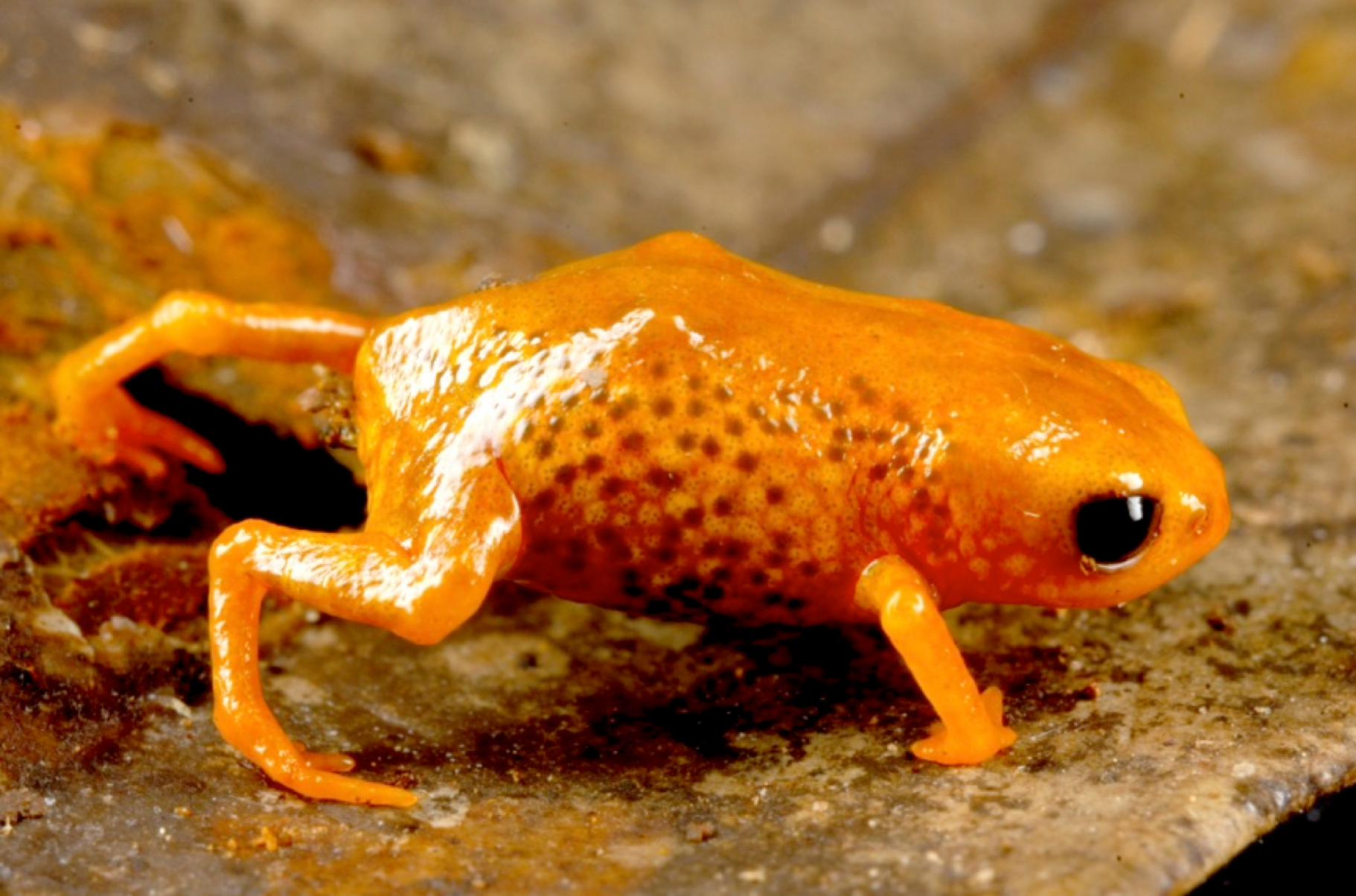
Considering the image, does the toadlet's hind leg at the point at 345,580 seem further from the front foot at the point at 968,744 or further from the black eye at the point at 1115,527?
the black eye at the point at 1115,527

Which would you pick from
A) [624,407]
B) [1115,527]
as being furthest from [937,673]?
[624,407]

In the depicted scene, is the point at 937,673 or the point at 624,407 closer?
the point at 937,673

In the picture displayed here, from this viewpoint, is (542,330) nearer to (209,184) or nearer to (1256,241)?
(209,184)

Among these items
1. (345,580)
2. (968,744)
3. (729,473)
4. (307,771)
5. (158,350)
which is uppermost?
(158,350)

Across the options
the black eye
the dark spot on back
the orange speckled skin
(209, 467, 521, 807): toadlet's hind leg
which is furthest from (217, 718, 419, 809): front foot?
the black eye

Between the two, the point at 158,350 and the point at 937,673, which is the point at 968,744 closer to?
the point at 937,673

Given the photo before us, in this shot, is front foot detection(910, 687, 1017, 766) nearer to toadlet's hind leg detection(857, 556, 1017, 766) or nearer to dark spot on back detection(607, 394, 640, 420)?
toadlet's hind leg detection(857, 556, 1017, 766)

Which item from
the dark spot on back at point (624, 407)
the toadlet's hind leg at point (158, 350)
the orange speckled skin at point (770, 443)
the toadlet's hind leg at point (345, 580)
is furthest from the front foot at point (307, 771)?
the toadlet's hind leg at point (158, 350)
